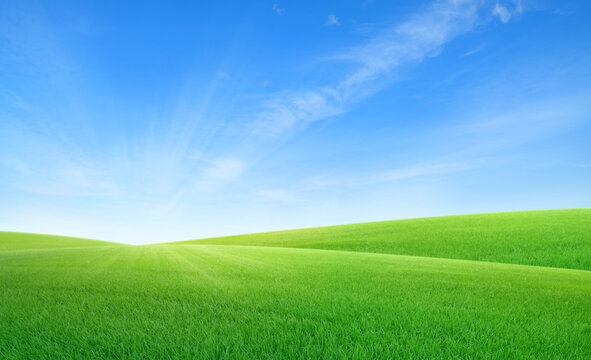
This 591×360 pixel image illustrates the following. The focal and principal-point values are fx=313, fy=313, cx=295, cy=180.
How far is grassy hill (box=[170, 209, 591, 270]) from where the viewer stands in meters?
16.2

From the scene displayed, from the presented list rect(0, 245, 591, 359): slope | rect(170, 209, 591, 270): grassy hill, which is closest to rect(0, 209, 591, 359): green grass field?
rect(0, 245, 591, 359): slope

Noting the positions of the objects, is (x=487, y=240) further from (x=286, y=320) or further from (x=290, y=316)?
(x=286, y=320)

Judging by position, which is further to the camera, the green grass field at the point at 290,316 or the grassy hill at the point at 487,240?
the grassy hill at the point at 487,240

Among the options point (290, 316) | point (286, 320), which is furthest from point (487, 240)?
point (286, 320)

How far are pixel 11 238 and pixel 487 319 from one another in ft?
158

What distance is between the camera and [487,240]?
20031 millimetres

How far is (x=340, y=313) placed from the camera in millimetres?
3701

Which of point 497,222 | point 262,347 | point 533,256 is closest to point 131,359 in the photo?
point 262,347

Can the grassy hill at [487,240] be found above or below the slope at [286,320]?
below

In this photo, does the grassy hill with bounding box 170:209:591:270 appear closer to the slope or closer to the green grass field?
the green grass field

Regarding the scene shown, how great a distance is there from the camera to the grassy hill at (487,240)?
1622cm

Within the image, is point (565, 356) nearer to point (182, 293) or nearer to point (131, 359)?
point (131, 359)

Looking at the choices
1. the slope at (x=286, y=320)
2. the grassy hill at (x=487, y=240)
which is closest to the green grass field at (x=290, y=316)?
the slope at (x=286, y=320)

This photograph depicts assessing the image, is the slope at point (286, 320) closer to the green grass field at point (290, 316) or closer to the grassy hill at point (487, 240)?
the green grass field at point (290, 316)
